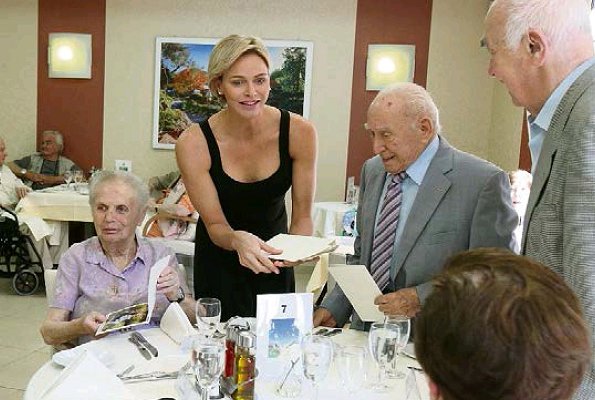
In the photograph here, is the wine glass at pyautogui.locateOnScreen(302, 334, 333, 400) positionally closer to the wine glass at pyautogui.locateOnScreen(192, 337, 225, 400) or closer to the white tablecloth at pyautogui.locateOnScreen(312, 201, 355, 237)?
the wine glass at pyautogui.locateOnScreen(192, 337, 225, 400)

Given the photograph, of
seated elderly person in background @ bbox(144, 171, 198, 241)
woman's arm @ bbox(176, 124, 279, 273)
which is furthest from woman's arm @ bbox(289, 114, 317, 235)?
seated elderly person in background @ bbox(144, 171, 198, 241)

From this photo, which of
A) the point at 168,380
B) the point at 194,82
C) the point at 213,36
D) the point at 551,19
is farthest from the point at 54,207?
the point at 551,19

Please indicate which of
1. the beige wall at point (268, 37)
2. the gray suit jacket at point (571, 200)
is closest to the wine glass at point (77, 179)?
the beige wall at point (268, 37)

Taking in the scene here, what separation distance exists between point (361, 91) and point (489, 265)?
6.52 meters

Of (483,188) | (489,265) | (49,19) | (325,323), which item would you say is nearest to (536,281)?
(489,265)

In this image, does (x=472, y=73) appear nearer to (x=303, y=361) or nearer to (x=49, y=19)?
(x=49, y=19)

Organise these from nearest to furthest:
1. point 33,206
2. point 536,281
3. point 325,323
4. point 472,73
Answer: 1. point 536,281
2. point 325,323
3. point 33,206
4. point 472,73

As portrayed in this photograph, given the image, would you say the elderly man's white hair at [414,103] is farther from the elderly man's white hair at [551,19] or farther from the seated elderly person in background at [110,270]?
the seated elderly person in background at [110,270]

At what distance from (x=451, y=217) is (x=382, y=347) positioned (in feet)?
2.03

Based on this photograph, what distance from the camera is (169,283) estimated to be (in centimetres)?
233

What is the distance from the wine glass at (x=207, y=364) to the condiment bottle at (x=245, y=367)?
99mm

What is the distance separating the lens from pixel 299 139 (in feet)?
8.50

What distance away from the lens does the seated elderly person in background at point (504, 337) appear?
2.71 ft

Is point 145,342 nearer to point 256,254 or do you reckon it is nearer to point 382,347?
point 256,254
